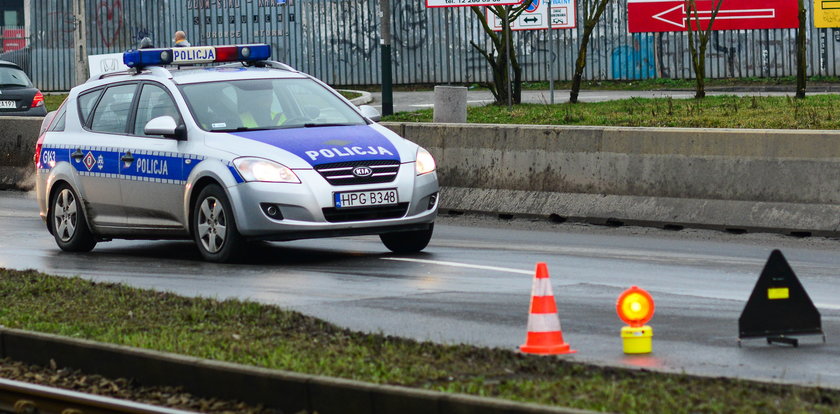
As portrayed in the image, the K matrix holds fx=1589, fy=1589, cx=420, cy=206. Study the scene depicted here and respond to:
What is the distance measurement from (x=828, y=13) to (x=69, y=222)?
23509mm

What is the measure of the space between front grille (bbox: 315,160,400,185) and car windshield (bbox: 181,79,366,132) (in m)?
0.97

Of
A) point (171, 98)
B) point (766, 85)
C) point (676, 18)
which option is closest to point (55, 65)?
point (676, 18)

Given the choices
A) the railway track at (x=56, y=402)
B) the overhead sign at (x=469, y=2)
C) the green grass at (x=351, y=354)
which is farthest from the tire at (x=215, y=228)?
the overhead sign at (x=469, y=2)

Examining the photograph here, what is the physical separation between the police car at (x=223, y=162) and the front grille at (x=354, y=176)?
0.4 inches

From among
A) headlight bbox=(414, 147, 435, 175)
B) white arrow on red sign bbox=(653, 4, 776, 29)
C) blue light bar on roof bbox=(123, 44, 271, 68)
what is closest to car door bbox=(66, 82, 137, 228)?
blue light bar on roof bbox=(123, 44, 271, 68)

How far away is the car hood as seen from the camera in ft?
38.7

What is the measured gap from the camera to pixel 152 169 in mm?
12695

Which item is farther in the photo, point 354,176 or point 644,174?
point 644,174

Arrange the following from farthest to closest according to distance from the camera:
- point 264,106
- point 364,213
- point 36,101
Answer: point 36,101 < point 264,106 < point 364,213

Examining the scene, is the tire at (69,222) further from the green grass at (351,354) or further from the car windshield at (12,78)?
the car windshield at (12,78)

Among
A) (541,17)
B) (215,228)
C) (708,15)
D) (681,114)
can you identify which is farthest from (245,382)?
(708,15)

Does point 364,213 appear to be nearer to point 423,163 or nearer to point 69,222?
point 423,163

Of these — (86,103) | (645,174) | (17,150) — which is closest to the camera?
(86,103)

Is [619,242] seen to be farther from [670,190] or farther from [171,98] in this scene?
[171,98]
